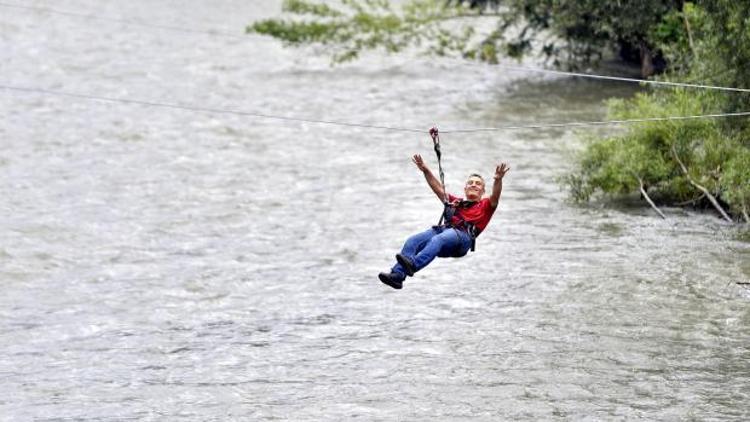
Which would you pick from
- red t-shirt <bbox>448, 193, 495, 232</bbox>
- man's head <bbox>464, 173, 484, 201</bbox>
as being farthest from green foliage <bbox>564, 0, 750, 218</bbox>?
red t-shirt <bbox>448, 193, 495, 232</bbox>

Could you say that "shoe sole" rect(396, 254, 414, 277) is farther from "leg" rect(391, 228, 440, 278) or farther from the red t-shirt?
the red t-shirt

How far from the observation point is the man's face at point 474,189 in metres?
17.8

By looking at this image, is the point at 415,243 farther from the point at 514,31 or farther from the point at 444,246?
the point at 514,31

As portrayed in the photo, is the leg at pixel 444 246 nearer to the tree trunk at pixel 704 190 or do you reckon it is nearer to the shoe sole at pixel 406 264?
the shoe sole at pixel 406 264

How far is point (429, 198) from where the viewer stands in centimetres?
2983

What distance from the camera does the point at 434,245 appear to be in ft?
56.0

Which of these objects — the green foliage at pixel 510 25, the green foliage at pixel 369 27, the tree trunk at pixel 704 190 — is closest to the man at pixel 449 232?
the tree trunk at pixel 704 190

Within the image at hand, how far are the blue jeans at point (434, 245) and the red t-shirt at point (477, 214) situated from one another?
224 mm

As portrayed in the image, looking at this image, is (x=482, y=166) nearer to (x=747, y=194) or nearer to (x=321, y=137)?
(x=321, y=137)

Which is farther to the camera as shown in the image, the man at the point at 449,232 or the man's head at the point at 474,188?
the man's head at the point at 474,188

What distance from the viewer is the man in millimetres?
16781

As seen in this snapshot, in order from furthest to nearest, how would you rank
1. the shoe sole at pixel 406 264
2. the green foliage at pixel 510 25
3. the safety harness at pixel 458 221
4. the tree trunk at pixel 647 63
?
the tree trunk at pixel 647 63 < the green foliage at pixel 510 25 < the safety harness at pixel 458 221 < the shoe sole at pixel 406 264

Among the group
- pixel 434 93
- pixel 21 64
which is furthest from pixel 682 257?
pixel 21 64

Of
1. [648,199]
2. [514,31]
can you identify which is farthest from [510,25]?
[648,199]
